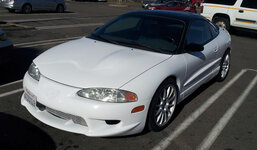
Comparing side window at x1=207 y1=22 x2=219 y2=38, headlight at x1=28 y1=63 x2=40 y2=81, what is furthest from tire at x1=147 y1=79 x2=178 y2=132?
side window at x1=207 y1=22 x2=219 y2=38

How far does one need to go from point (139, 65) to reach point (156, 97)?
462 mm

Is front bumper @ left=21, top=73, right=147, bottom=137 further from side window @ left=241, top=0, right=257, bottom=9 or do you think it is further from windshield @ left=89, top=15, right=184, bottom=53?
side window @ left=241, top=0, right=257, bottom=9

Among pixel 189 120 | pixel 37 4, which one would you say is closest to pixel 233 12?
pixel 189 120

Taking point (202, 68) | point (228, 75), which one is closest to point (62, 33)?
point (228, 75)

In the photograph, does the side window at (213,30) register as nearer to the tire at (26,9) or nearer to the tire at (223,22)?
the tire at (223,22)

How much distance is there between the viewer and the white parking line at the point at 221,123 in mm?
3501

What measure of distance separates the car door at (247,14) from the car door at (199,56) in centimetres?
827

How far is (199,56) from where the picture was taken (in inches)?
176

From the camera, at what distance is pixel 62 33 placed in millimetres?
10289

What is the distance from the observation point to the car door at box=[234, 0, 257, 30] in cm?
1231

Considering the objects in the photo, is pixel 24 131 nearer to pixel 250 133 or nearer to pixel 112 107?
pixel 112 107

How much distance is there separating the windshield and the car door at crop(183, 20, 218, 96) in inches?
9.3

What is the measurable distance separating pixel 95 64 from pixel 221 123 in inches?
82.0

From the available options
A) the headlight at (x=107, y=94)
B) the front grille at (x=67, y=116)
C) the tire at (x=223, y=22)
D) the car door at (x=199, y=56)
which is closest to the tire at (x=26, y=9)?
the tire at (x=223, y=22)
